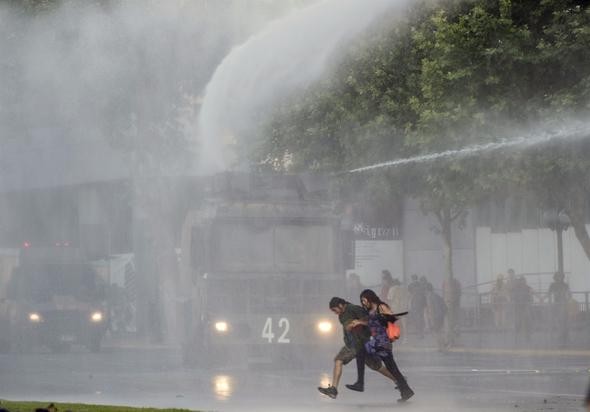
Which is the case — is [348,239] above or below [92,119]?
below

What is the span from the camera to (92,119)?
39.8 metres

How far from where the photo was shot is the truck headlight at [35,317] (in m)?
36.4

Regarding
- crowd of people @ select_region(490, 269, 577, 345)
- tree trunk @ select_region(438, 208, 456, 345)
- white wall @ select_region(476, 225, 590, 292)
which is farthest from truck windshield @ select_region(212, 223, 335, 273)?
white wall @ select_region(476, 225, 590, 292)

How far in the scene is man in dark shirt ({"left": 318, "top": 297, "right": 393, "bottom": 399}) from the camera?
1834cm

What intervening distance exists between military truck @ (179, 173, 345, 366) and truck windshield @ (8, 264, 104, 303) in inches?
386

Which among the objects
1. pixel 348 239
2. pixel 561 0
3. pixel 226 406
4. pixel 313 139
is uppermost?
pixel 561 0

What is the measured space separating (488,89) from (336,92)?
462 centimetres

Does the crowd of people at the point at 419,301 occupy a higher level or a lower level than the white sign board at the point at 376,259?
lower

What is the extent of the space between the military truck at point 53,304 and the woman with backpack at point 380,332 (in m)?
18.7

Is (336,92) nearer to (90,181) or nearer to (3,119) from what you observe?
(3,119)

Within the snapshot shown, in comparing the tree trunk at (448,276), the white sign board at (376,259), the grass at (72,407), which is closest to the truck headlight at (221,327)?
the grass at (72,407)

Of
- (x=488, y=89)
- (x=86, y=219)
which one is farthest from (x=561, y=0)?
(x=86, y=219)

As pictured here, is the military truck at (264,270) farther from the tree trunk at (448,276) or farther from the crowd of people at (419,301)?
the crowd of people at (419,301)

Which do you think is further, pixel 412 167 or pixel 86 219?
pixel 86 219
